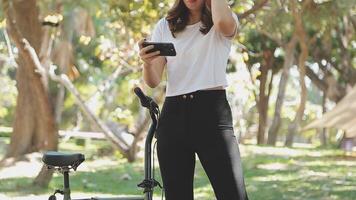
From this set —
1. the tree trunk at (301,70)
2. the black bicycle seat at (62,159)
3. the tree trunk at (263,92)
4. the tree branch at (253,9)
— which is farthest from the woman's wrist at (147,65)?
the tree trunk at (263,92)

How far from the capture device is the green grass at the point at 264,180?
29.1 feet

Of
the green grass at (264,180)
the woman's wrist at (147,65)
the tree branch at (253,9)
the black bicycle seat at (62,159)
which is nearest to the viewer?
the woman's wrist at (147,65)

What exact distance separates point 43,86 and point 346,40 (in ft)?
48.3

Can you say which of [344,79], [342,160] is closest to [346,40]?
[344,79]

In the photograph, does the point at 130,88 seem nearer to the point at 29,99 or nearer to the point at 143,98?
the point at 29,99

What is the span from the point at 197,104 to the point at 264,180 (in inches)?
302

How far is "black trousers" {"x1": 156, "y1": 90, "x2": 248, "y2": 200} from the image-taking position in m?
2.99

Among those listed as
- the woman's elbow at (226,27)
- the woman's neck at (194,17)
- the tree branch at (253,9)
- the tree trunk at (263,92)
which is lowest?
the tree trunk at (263,92)

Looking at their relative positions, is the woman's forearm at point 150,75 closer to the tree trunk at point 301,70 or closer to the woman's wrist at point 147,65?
the woman's wrist at point 147,65

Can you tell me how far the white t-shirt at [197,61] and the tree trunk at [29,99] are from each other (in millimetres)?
6308

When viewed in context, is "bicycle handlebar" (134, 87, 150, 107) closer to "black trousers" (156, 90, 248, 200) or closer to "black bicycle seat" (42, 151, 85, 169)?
"black trousers" (156, 90, 248, 200)

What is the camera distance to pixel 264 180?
10.5 meters

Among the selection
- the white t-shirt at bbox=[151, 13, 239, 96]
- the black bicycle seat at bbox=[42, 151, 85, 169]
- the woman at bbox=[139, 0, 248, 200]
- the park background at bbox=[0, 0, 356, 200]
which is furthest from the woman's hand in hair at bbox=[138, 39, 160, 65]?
the park background at bbox=[0, 0, 356, 200]

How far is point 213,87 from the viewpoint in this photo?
10.1 feet
